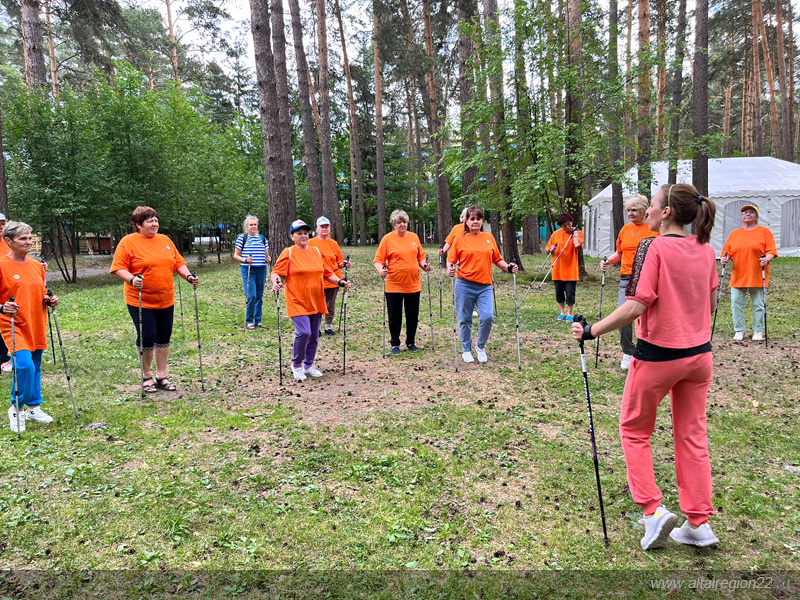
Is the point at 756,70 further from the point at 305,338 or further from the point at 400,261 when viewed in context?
the point at 305,338

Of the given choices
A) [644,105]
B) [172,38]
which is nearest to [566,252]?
[644,105]

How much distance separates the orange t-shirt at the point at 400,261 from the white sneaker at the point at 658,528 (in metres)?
4.78

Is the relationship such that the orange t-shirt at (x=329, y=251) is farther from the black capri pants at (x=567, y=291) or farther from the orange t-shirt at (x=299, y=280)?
the black capri pants at (x=567, y=291)

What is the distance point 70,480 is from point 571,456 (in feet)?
12.6

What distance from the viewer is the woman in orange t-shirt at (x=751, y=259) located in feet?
24.2

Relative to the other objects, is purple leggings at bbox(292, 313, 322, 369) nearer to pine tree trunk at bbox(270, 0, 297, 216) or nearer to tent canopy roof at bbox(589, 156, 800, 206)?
pine tree trunk at bbox(270, 0, 297, 216)

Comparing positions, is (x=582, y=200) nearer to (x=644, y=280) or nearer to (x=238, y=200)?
(x=644, y=280)

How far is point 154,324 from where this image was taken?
17.5ft

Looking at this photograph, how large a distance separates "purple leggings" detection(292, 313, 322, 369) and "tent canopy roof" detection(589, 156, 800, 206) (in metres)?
16.6

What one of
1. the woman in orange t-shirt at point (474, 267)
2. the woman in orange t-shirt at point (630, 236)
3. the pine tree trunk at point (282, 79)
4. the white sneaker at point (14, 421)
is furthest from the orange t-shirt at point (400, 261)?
the pine tree trunk at point (282, 79)

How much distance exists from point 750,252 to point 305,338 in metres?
6.62

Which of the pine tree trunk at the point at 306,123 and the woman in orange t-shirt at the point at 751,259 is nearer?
the woman in orange t-shirt at the point at 751,259

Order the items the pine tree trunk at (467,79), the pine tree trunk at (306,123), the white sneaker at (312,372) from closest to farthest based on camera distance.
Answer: the white sneaker at (312,372)
the pine tree trunk at (467,79)
the pine tree trunk at (306,123)

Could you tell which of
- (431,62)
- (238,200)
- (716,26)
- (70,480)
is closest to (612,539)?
(70,480)
